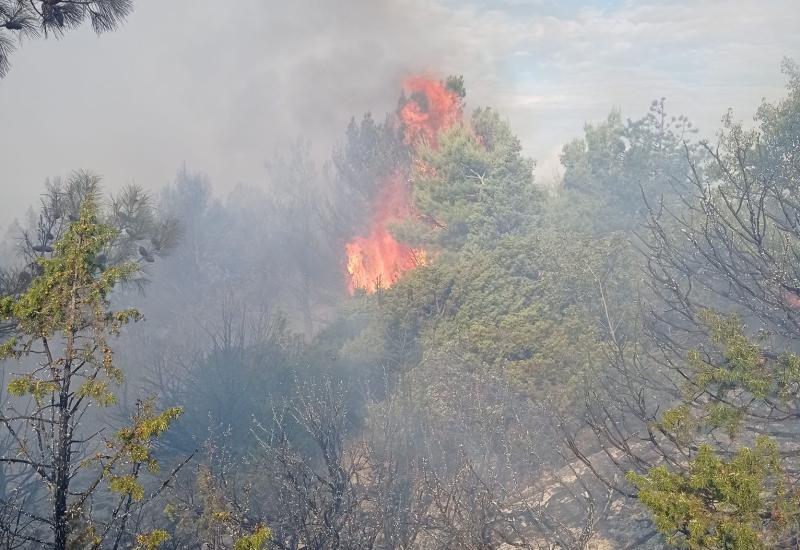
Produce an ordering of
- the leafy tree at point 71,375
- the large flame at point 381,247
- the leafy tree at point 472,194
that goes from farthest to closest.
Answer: the large flame at point 381,247
the leafy tree at point 472,194
the leafy tree at point 71,375

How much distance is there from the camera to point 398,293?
1770 centimetres

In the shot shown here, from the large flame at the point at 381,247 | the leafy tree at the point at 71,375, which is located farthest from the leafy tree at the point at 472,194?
the leafy tree at the point at 71,375

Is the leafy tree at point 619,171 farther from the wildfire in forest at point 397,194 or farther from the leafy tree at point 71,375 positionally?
the leafy tree at point 71,375

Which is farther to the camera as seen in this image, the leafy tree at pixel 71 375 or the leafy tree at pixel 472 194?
the leafy tree at pixel 472 194

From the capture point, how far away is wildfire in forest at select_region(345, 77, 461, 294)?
31000mm

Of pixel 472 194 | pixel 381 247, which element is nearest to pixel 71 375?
pixel 472 194

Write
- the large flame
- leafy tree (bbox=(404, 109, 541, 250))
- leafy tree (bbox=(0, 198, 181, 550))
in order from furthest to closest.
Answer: the large flame, leafy tree (bbox=(404, 109, 541, 250)), leafy tree (bbox=(0, 198, 181, 550))

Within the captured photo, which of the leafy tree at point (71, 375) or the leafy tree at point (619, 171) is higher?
the leafy tree at point (619, 171)

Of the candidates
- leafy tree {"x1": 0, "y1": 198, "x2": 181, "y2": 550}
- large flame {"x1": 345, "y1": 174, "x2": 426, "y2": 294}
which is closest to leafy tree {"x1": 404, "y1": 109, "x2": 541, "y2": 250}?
large flame {"x1": 345, "y1": 174, "x2": 426, "y2": 294}

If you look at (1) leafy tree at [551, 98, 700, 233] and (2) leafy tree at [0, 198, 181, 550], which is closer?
(2) leafy tree at [0, 198, 181, 550]

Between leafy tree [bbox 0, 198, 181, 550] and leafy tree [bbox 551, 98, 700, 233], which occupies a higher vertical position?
leafy tree [bbox 551, 98, 700, 233]

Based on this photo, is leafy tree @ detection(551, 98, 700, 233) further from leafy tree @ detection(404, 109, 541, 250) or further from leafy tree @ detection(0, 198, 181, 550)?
leafy tree @ detection(0, 198, 181, 550)

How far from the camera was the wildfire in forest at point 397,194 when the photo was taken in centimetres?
3100

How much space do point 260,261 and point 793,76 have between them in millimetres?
35540
